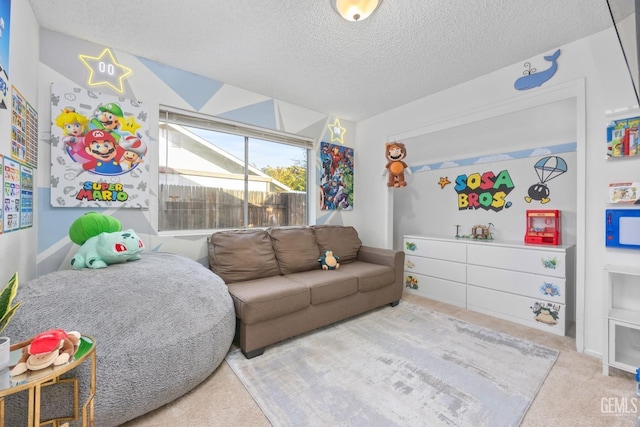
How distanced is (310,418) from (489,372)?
1.30 meters

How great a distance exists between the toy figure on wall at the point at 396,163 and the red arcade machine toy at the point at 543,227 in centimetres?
146

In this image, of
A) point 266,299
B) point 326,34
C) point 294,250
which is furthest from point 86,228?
point 326,34

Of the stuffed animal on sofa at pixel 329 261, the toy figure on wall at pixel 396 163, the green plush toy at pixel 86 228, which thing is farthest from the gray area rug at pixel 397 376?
the toy figure on wall at pixel 396 163

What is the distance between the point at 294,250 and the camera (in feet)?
9.59

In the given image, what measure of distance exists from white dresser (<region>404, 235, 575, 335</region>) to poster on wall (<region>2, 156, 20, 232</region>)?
3.73 metres

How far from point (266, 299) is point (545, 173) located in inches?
133

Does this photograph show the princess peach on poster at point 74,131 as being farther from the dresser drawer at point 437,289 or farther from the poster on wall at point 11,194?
the dresser drawer at point 437,289

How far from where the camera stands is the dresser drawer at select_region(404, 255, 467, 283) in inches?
124

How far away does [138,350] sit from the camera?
136 centimetres

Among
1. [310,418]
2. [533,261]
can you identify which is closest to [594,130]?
[533,261]

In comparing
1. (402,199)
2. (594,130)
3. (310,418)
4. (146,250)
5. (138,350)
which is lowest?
(310,418)

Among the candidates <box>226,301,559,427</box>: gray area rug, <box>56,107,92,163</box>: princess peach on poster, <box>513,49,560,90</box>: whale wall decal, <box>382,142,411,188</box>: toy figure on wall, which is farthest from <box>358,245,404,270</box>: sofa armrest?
<box>56,107,92,163</box>: princess peach on poster

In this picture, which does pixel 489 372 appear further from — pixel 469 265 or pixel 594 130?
pixel 594 130

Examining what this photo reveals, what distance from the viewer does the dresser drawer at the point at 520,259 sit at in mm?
2477
